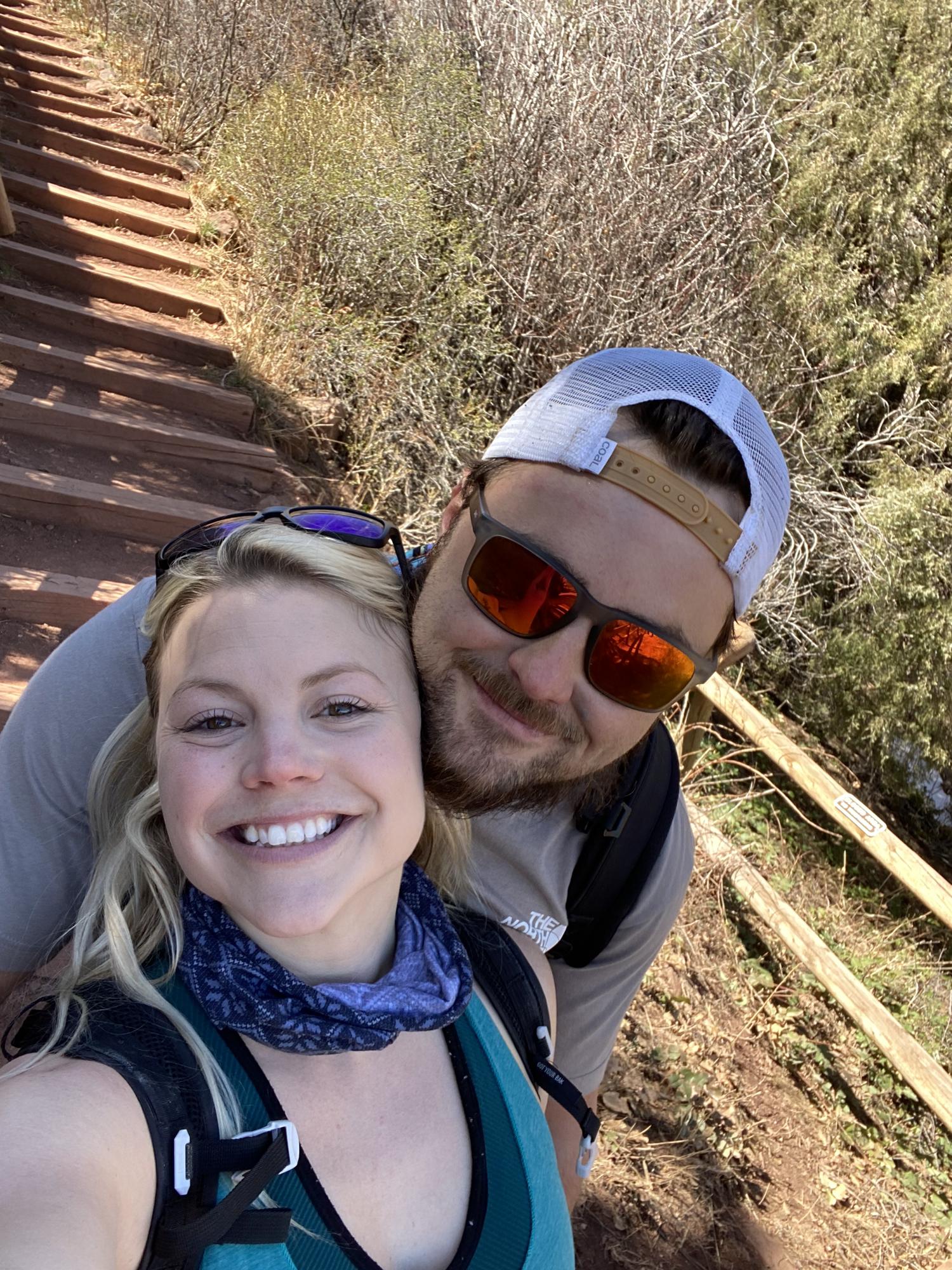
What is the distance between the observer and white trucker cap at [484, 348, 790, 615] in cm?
143

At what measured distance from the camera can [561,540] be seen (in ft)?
4.69

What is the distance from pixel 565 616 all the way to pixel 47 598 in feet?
10.0

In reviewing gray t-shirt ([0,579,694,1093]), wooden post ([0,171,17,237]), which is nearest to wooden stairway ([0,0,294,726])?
wooden post ([0,171,17,237])

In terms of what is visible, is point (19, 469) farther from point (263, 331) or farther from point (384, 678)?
point (384, 678)

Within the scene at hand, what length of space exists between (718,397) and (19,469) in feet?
12.8

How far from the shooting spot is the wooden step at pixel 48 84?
27.8 feet

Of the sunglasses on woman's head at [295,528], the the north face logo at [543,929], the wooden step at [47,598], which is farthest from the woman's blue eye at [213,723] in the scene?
the wooden step at [47,598]

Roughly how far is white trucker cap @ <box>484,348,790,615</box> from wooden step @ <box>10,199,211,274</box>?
634 centimetres

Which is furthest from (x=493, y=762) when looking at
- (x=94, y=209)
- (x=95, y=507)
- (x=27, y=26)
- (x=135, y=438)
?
(x=27, y=26)

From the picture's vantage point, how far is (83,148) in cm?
783

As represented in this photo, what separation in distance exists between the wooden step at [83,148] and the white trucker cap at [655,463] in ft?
25.7

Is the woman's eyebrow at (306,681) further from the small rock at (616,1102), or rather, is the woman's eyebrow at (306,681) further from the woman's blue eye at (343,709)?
the small rock at (616,1102)

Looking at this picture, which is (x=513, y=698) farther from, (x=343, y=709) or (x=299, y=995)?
(x=299, y=995)

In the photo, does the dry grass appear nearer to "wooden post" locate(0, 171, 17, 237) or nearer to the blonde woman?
the blonde woman
